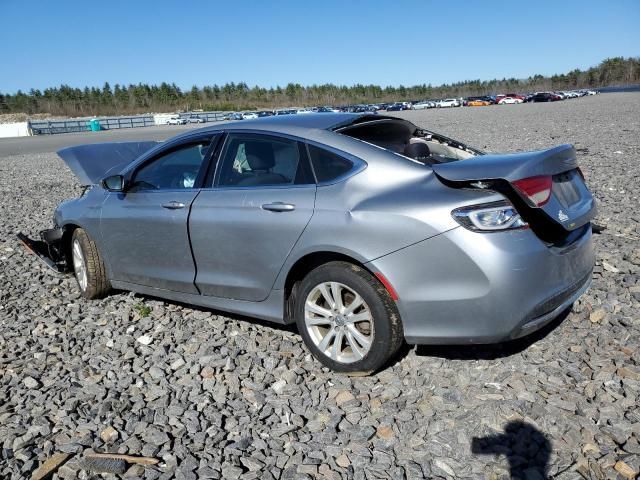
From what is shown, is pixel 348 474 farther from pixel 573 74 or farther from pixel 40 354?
pixel 573 74

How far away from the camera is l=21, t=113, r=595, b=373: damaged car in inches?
113

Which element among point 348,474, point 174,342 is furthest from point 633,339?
point 174,342

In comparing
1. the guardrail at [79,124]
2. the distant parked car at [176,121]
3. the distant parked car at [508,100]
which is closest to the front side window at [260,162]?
the guardrail at [79,124]

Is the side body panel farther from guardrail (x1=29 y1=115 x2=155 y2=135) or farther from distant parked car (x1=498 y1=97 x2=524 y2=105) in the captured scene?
distant parked car (x1=498 y1=97 x2=524 y2=105)

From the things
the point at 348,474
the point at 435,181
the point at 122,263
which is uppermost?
the point at 435,181

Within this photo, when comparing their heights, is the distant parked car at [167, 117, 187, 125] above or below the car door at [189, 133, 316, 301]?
above

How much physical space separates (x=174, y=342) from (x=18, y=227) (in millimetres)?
5553

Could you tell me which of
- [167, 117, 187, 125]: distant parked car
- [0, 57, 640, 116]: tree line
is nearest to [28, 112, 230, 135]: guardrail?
[167, 117, 187, 125]: distant parked car

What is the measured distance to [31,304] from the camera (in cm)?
502

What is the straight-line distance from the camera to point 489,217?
112 inches

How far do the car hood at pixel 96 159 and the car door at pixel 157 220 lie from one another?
29.5 inches

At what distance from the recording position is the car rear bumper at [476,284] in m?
2.82

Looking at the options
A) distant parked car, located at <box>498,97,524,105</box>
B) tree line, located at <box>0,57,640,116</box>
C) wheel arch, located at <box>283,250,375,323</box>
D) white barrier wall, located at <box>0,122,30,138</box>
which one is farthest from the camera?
tree line, located at <box>0,57,640,116</box>

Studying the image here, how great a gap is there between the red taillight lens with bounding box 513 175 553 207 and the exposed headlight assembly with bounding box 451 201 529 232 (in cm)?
12
